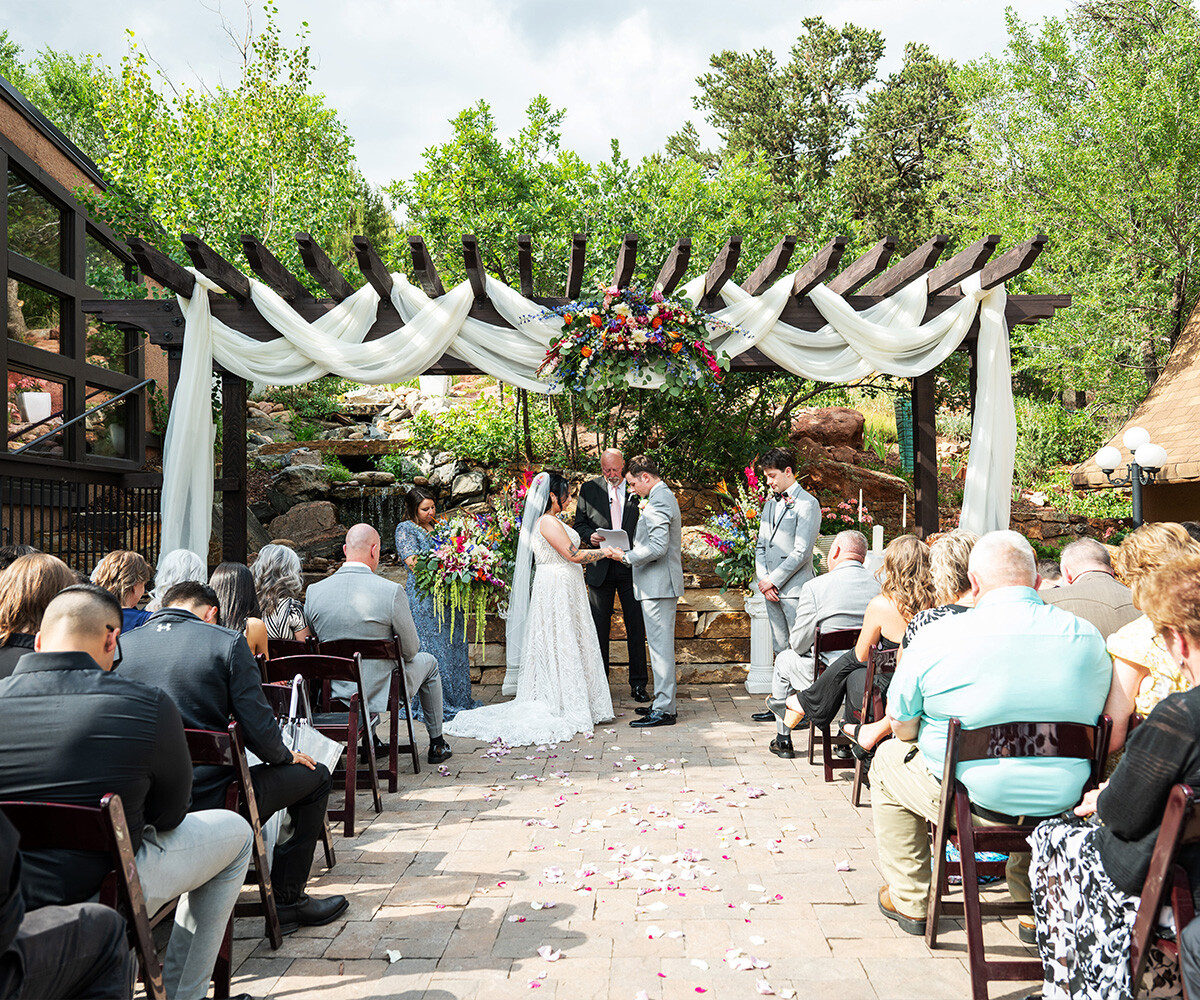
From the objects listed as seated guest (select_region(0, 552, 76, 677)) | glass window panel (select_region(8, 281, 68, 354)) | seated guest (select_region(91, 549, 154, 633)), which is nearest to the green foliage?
glass window panel (select_region(8, 281, 68, 354))

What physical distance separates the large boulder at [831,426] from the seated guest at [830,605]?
10.9m

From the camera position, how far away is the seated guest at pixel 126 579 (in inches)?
150

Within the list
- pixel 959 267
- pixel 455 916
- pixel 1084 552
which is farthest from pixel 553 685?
pixel 959 267

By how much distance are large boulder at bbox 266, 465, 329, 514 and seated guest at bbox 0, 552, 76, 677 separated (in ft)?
34.2

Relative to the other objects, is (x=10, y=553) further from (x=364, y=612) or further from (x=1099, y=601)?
(x=1099, y=601)

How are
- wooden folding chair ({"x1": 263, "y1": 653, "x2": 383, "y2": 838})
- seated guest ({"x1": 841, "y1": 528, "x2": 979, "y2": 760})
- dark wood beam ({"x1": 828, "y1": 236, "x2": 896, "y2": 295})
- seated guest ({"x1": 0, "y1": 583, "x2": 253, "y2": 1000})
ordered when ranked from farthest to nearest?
1. dark wood beam ({"x1": 828, "y1": 236, "x2": 896, "y2": 295})
2. wooden folding chair ({"x1": 263, "y1": 653, "x2": 383, "y2": 838})
3. seated guest ({"x1": 841, "y1": 528, "x2": 979, "y2": 760})
4. seated guest ({"x1": 0, "y1": 583, "x2": 253, "y2": 1000})

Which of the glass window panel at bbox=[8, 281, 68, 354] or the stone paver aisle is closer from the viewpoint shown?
the stone paver aisle

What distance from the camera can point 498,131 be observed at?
11.8 metres

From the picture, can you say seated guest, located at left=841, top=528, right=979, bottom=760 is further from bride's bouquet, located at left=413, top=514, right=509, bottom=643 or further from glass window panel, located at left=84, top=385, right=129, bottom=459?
glass window panel, located at left=84, top=385, right=129, bottom=459

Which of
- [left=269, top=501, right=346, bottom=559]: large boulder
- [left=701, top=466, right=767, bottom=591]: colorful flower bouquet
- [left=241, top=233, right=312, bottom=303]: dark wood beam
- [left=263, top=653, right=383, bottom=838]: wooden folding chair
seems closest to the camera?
[left=263, top=653, right=383, bottom=838]: wooden folding chair

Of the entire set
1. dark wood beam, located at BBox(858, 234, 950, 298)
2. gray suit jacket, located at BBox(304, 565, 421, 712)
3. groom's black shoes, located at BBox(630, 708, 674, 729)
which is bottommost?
groom's black shoes, located at BBox(630, 708, 674, 729)

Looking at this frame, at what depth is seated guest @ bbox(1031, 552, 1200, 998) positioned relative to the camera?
2100mm

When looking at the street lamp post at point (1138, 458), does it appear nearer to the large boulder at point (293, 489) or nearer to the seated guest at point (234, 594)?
the seated guest at point (234, 594)

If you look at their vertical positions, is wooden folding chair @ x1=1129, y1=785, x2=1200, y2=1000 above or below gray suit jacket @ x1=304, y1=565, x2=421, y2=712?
below
